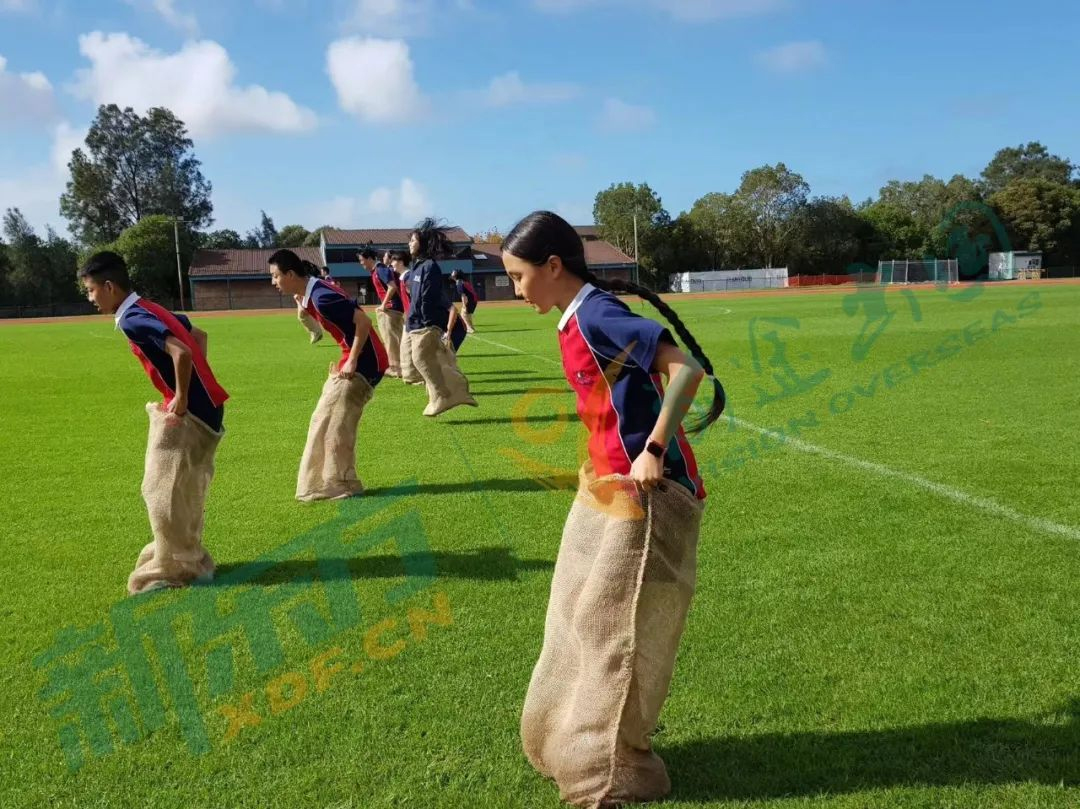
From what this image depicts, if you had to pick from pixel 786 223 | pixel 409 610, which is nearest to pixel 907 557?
pixel 409 610

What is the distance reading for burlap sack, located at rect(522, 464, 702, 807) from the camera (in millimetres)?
2650

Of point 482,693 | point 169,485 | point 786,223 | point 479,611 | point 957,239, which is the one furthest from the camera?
point 786,223

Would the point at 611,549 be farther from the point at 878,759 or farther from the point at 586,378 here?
the point at 878,759

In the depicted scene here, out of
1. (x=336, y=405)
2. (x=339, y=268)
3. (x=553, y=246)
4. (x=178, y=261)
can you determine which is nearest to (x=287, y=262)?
(x=336, y=405)

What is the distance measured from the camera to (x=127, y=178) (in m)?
75.8

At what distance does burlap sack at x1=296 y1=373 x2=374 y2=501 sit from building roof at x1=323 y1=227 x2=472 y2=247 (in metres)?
59.0

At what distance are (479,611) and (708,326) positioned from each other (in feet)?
72.5

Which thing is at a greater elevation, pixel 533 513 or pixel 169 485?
pixel 169 485

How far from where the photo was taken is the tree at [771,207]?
2571 inches

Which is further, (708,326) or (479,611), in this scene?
(708,326)

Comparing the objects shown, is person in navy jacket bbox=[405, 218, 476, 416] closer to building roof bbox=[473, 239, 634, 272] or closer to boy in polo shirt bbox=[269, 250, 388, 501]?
boy in polo shirt bbox=[269, 250, 388, 501]

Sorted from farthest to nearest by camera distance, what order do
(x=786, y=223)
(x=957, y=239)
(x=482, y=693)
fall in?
(x=786, y=223)
(x=957, y=239)
(x=482, y=693)

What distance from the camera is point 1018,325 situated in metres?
21.0

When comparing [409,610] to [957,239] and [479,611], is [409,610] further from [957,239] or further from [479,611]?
[957,239]
